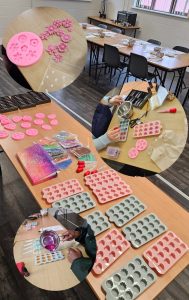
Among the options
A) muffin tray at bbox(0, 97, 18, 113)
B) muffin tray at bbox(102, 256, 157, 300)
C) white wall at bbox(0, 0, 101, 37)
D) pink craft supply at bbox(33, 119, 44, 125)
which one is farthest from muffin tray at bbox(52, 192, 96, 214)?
white wall at bbox(0, 0, 101, 37)

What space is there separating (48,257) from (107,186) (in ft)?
1.96

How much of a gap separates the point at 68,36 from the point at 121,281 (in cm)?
71

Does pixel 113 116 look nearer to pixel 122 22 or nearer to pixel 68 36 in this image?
pixel 68 36

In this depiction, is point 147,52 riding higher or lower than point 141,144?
lower

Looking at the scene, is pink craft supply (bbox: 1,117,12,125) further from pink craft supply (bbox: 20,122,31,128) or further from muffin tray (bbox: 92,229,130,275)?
muffin tray (bbox: 92,229,130,275)

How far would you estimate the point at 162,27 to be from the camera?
5730 millimetres

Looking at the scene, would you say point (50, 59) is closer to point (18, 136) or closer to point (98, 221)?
point (98, 221)

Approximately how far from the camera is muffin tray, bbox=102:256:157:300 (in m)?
0.72

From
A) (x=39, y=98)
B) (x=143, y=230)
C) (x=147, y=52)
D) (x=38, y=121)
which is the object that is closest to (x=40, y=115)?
(x=38, y=121)

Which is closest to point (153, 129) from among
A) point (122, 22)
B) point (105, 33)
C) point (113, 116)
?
point (113, 116)

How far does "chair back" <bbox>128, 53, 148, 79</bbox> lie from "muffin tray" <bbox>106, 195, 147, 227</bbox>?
8.32 feet

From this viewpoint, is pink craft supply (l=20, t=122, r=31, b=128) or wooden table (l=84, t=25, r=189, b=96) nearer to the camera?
pink craft supply (l=20, t=122, r=31, b=128)

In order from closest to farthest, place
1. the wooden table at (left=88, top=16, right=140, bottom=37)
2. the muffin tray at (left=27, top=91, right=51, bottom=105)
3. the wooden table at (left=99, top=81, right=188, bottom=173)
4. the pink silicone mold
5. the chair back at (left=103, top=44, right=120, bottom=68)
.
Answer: the wooden table at (left=99, top=81, right=188, bottom=173)
the pink silicone mold
the muffin tray at (left=27, top=91, right=51, bottom=105)
the chair back at (left=103, top=44, right=120, bottom=68)
the wooden table at (left=88, top=16, right=140, bottom=37)

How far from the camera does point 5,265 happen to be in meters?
Result: 1.54
